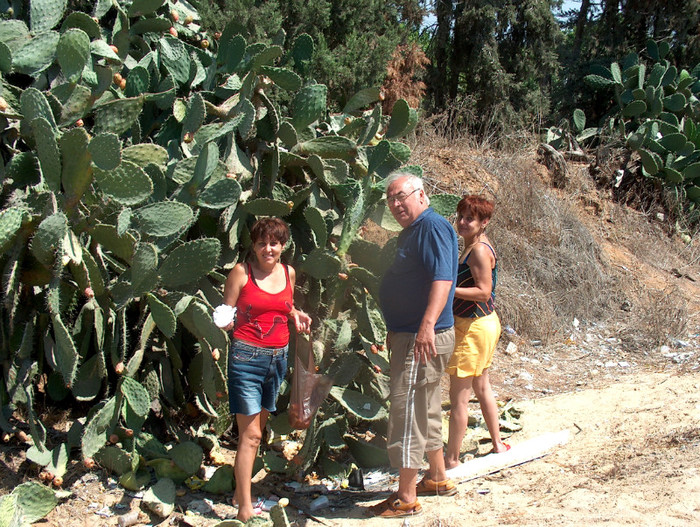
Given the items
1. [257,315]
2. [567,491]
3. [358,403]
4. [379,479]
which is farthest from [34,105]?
[567,491]

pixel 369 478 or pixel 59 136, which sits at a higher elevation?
pixel 59 136

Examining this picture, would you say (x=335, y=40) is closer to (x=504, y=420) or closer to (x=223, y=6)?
(x=223, y=6)

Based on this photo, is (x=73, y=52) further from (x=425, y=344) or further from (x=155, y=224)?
(x=425, y=344)

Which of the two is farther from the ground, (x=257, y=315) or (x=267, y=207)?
(x=267, y=207)

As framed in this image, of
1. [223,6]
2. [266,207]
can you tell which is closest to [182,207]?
[266,207]

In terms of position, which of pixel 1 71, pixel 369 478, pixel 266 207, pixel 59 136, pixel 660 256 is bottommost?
pixel 369 478

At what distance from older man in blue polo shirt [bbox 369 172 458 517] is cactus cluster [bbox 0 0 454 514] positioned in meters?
0.40

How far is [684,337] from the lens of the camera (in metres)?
6.73

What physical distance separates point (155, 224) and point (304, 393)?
3.53 ft

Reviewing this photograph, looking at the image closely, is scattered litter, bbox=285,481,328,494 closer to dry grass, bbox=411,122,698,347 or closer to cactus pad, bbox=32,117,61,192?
cactus pad, bbox=32,117,61,192

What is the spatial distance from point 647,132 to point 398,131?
6.54 metres

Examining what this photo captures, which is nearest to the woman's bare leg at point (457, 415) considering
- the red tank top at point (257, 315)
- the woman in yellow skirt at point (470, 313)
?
the woman in yellow skirt at point (470, 313)

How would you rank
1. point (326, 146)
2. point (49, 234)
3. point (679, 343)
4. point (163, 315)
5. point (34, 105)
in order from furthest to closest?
point (679, 343)
point (326, 146)
point (163, 315)
point (34, 105)
point (49, 234)

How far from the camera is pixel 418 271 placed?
3.22 meters
